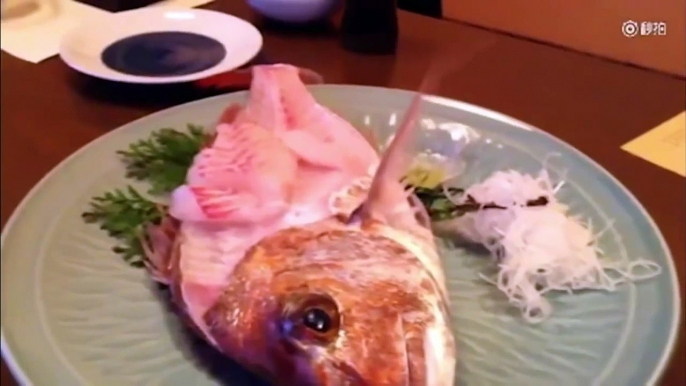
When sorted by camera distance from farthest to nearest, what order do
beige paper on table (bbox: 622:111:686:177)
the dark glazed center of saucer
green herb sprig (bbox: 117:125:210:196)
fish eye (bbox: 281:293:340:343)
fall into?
1. the dark glazed center of saucer
2. beige paper on table (bbox: 622:111:686:177)
3. green herb sprig (bbox: 117:125:210:196)
4. fish eye (bbox: 281:293:340:343)

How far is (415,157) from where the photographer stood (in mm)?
768

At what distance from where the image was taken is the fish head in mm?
433

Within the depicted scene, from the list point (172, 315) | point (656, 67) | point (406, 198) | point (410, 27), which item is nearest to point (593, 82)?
point (656, 67)

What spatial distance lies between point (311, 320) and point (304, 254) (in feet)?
0.27

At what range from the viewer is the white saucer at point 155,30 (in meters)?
0.91

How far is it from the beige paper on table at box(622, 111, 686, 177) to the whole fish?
32 centimetres

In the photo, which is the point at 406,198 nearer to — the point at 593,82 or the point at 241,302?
the point at 241,302

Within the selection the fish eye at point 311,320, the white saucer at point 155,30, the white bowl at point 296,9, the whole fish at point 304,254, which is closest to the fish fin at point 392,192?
the whole fish at point 304,254

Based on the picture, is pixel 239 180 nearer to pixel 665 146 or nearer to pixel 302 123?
pixel 302 123

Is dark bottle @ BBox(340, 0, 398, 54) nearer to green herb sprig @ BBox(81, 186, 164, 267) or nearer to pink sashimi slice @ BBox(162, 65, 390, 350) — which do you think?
pink sashimi slice @ BBox(162, 65, 390, 350)

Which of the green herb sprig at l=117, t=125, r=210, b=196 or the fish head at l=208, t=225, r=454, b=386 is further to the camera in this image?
the green herb sprig at l=117, t=125, r=210, b=196

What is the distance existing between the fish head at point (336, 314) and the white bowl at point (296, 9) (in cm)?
59

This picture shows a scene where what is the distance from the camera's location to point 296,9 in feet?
3.52

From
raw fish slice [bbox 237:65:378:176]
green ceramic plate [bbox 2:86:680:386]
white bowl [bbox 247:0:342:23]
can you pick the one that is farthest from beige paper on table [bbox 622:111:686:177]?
white bowl [bbox 247:0:342:23]
